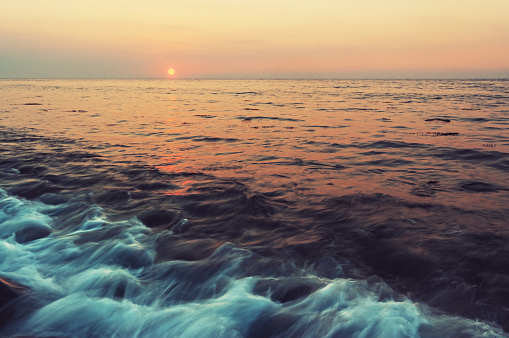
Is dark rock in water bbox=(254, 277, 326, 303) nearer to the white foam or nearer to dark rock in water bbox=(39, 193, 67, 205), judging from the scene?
the white foam

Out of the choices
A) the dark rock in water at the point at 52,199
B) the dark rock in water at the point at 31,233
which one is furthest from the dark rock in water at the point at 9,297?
the dark rock in water at the point at 52,199

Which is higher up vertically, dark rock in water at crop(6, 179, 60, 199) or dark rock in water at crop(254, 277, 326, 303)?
dark rock in water at crop(6, 179, 60, 199)

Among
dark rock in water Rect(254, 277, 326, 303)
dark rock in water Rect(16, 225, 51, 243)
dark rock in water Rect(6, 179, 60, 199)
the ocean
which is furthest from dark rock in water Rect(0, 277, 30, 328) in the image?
dark rock in water Rect(6, 179, 60, 199)

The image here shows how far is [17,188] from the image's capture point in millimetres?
10375

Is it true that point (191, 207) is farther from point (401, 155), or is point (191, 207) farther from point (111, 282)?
point (401, 155)

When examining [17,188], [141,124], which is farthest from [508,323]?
[141,124]

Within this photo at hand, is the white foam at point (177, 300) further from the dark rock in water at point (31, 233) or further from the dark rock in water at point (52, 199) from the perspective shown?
the dark rock in water at point (52, 199)

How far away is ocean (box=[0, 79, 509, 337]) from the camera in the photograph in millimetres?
4965

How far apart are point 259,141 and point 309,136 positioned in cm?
328

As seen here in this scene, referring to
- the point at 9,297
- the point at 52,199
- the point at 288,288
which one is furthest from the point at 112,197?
the point at 288,288

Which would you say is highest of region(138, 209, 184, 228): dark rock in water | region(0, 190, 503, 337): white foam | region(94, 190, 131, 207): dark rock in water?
region(94, 190, 131, 207): dark rock in water

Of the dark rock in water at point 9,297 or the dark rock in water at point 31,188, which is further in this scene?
the dark rock in water at point 31,188

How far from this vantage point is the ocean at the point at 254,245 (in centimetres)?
496

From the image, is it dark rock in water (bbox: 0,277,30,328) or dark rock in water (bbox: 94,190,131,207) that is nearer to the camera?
dark rock in water (bbox: 0,277,30,328)
